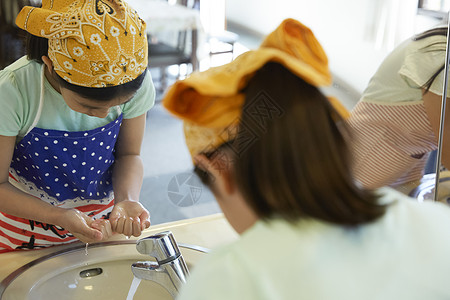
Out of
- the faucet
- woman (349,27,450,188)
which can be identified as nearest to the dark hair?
woman (349,27,450,188)

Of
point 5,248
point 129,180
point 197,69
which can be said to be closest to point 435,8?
point 197,69

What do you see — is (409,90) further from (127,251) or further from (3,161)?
(3,161)

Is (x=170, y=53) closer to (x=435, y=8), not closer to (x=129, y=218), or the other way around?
(x=129, y=218)

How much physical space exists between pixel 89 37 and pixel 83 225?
28 centimetres

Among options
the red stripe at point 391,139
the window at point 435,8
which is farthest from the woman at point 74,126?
the window at point 435,8

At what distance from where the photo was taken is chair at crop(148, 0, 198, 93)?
941mm

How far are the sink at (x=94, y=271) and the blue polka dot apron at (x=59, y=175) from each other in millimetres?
55

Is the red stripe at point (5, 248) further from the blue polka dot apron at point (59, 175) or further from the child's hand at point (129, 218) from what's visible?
the child's hand at point (129, 218)

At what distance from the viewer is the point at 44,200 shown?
2.82 ft

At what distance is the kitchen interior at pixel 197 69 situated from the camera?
2.86ft

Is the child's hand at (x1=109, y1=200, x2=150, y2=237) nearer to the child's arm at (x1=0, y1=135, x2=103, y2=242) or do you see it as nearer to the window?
the child's arm at (x1=0, y1=135, x2=103, y2=242)

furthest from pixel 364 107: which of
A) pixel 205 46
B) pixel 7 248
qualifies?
pixel 7 248

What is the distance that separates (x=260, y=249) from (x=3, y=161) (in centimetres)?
52

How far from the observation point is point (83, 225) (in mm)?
792
